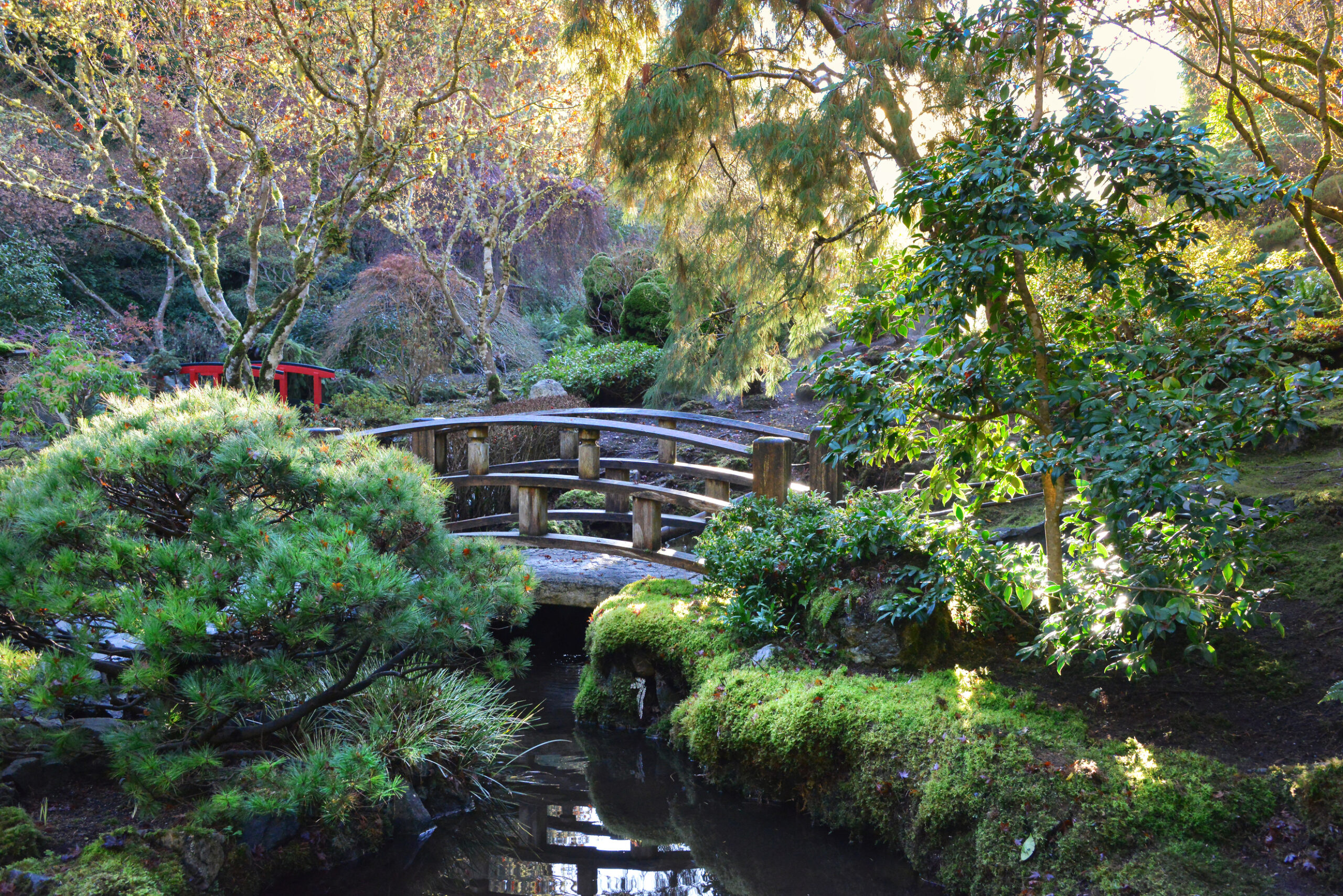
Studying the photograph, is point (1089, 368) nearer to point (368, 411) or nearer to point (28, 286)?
point (368, 411)

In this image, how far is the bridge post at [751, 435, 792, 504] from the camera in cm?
493

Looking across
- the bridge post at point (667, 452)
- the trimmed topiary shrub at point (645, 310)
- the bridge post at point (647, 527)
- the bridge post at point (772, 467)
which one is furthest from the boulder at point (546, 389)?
the bridge post at point (772, 467)

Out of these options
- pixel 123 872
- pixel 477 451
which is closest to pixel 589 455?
pixel 477 451

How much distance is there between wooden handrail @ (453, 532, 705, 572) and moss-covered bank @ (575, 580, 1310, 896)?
822 mm

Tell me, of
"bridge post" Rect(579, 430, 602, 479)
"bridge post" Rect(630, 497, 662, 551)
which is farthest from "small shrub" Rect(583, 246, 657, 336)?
"bridge post" Rect(630, 497, 662, 551)

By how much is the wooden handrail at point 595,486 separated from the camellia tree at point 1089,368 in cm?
169

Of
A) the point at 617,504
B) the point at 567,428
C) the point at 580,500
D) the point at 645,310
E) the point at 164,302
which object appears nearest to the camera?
the point at 567,428

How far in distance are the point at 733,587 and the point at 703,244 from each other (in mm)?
2991

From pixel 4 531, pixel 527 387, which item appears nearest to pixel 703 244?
pixel 4 531

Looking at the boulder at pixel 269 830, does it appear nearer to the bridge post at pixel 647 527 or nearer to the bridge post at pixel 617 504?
the bridge post at pixel 647 527

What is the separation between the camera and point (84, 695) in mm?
2604

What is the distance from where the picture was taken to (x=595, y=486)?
583 centimetres

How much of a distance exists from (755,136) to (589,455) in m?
2.37

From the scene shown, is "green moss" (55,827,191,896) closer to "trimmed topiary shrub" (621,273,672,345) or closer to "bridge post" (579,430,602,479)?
"bridge post" (579,430,602,479)
